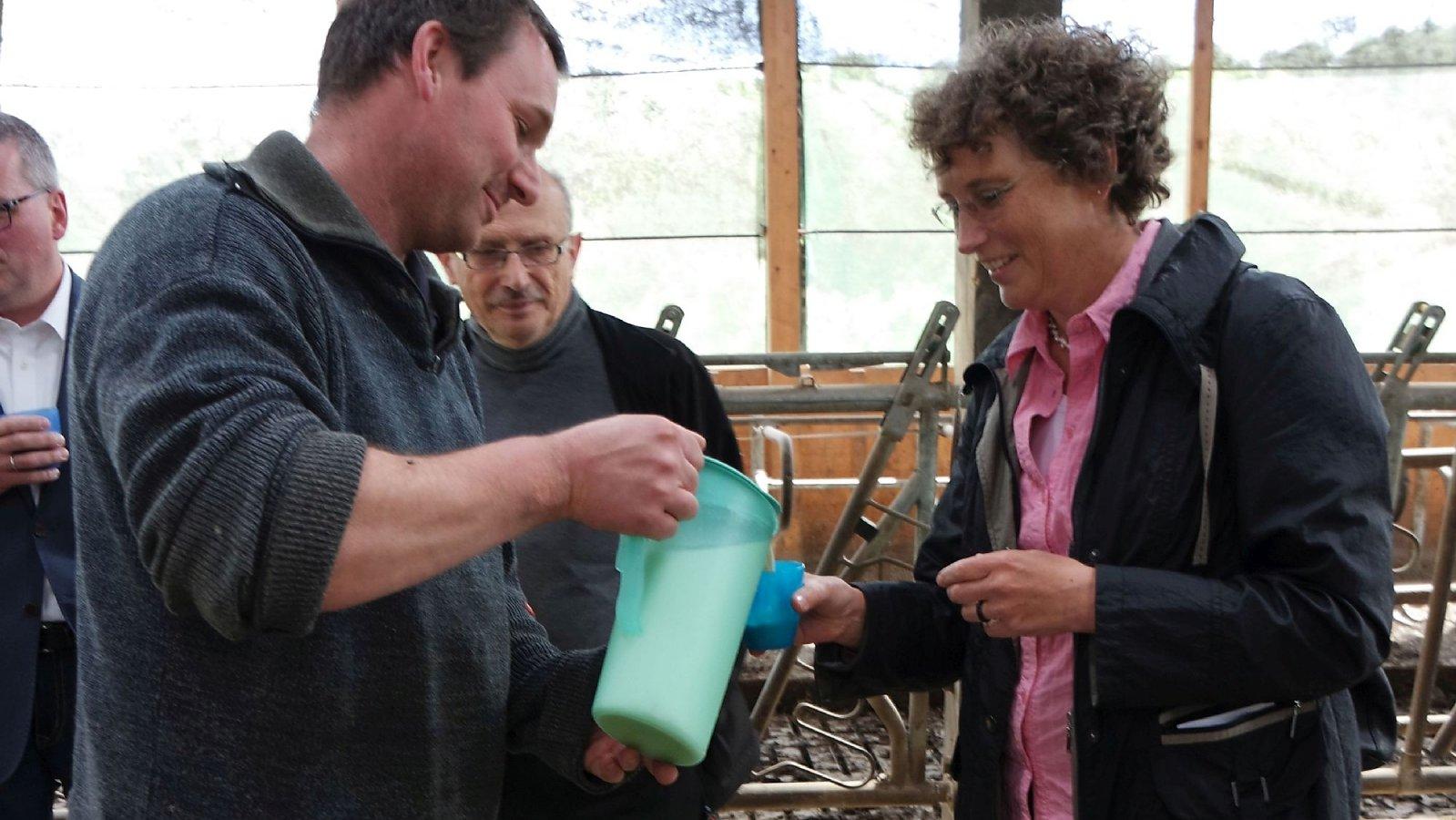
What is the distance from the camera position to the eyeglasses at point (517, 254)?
2420 millimetres

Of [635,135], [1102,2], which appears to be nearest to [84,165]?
[635,135]

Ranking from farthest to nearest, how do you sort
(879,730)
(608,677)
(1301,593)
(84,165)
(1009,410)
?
(84,165) < (879,730) < (1009,410) < (1301,593) < (608,677)

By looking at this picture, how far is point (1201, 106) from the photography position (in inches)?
245

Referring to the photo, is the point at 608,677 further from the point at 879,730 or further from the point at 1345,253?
the point at 1345,253

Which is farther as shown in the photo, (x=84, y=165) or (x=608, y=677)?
(x=84, y=165)

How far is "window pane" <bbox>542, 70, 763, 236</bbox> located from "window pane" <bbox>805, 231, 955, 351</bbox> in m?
0.48

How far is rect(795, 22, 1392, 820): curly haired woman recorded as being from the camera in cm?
141

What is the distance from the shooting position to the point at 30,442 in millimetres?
2051

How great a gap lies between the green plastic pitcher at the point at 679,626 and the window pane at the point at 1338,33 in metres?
6.08

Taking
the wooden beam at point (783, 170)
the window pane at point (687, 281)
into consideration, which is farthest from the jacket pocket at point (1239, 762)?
the window pane at point (687, 281)

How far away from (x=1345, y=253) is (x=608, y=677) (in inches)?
252

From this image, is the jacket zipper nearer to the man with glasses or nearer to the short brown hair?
the man with glasses

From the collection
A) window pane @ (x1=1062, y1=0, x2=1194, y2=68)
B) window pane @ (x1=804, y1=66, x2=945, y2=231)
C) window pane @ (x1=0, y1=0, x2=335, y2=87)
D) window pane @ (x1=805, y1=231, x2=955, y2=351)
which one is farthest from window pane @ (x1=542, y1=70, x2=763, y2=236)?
window pane @ (x1=1062, y1=0, x2=1194, y2=68)

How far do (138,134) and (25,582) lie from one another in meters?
4.67
